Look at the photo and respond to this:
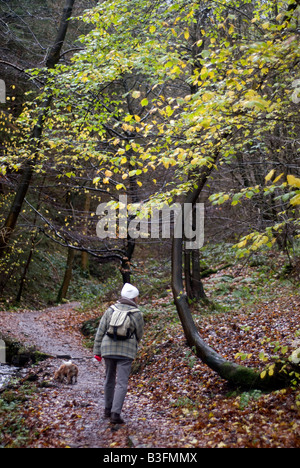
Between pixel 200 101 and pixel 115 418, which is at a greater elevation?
pixel 200 101

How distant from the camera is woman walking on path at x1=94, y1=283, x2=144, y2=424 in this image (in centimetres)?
546

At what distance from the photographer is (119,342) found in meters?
5.49

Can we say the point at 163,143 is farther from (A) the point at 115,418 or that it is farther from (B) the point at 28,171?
(B) the point at 28,171

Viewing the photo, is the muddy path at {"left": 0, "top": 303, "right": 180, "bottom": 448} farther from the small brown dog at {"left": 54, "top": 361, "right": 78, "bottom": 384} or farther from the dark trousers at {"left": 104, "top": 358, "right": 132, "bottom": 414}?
the dark trousers at {"left": 104, "top": 358, "right": 132, "bottom": 414}

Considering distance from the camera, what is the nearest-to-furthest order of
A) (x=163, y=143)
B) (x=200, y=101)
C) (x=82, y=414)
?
(x=200, y=101), (x=82, y=414), (x=163, y=143)

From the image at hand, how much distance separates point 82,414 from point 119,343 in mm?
1552

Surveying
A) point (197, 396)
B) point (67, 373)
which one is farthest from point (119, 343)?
point (67, 373)

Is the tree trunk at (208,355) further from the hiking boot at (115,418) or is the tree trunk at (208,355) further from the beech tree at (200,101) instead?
the hiking boot at (115,418)

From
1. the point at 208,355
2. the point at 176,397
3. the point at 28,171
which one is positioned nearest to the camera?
the point at 176,397

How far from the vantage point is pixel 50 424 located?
5.54 meters

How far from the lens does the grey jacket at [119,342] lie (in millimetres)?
5475

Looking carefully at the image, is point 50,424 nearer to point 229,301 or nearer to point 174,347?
point 174,347

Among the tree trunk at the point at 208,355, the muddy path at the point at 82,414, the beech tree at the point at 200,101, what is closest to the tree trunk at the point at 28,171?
the beech tree at the point at 200,101
